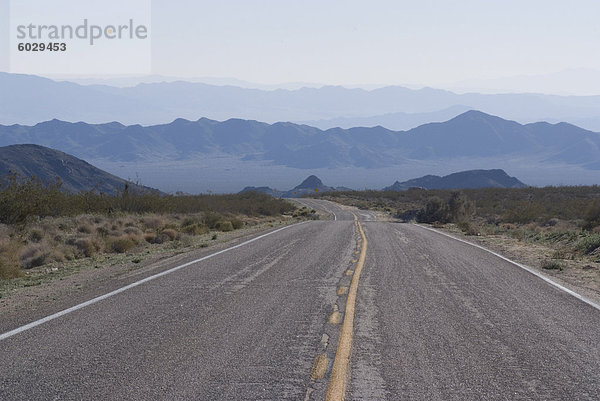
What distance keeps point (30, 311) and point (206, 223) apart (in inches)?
795

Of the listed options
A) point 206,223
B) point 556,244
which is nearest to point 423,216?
point 206,223

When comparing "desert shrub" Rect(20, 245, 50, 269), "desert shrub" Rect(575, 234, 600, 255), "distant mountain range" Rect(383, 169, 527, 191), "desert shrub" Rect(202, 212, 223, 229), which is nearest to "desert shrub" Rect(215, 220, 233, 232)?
"desert shrub" Rect(202, 212, 223, 229)

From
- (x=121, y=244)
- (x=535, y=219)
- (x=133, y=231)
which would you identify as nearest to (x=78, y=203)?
(x=133, y=231)

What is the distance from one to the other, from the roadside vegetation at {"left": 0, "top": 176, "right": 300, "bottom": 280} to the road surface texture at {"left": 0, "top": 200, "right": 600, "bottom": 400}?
6498mm

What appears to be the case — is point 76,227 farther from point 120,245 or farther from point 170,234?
point 120,245

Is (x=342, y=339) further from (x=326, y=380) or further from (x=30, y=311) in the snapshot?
(x=30, y=311)

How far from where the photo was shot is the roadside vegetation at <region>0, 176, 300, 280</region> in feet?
54.4

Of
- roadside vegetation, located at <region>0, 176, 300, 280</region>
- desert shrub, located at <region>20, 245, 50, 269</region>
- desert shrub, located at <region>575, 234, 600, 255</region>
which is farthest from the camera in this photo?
desert shrub, located at <region>575, 234, 600, 255</region>

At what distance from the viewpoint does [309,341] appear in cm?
707

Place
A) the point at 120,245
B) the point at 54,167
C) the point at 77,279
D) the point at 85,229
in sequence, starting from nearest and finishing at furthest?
the point at 77,279
the point at 120,245
the point at 85,229
the point at 54,167

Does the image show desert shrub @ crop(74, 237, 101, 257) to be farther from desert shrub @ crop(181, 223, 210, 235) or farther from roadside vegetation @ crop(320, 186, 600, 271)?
roadside vegetation @ crop(320, 186, 600, 271)

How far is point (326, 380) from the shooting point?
5.77 metres

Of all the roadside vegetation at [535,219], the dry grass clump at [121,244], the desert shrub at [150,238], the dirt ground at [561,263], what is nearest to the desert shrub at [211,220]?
the desert shrub at [150,238]

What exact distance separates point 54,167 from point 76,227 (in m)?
94.4
